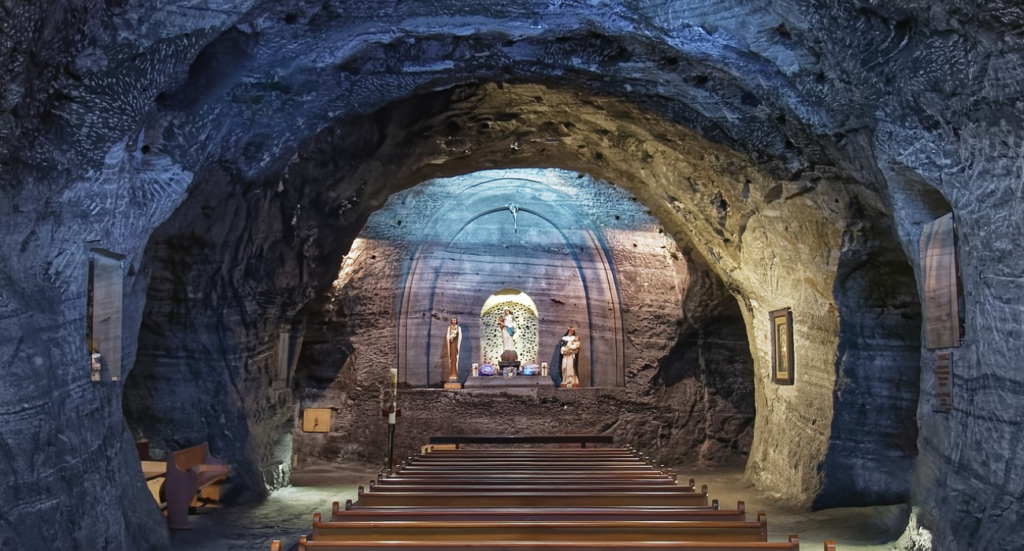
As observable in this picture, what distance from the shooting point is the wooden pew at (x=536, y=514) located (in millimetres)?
4680

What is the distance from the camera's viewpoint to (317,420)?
13398mm

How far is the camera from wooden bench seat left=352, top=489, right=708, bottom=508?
534 cm

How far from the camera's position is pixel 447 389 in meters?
Answer: 14.5

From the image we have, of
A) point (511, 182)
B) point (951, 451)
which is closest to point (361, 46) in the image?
A: point (951, 451)

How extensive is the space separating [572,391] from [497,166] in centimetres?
415

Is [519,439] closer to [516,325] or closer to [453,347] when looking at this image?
[453,347]

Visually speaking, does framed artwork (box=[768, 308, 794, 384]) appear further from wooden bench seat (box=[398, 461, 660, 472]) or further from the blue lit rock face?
wooden bench seat (box=[398, 461, 660, 472])

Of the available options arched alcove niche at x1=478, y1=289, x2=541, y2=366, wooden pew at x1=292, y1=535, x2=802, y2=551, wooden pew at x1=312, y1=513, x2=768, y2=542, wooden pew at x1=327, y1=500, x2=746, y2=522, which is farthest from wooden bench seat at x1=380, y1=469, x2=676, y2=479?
arched alcove niche at x1=478, y1=289, x2=541, y2=366

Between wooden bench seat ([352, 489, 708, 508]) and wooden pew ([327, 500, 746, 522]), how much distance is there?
0.50m

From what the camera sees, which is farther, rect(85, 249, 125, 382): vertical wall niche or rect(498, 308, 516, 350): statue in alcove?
rect(498, 308, 516, 350): statue in alcove

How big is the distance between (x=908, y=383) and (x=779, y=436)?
6.11 feet

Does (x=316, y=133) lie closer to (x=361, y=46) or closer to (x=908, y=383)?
(x=361, y=46)

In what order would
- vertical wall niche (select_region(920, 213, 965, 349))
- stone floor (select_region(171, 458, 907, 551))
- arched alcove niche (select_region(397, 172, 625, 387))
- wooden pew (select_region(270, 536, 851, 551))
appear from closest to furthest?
wooden pew (select_region(270, 536, 851, 551)) → vertical wall niche (select_region(920, 213, 965, 349)) → stone floor (select_region(171, 458, 907, 551)) → arched alcove niche (select_region(397, 172, 625, 387))

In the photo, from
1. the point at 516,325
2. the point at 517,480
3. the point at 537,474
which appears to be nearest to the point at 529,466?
the point at 537,474
